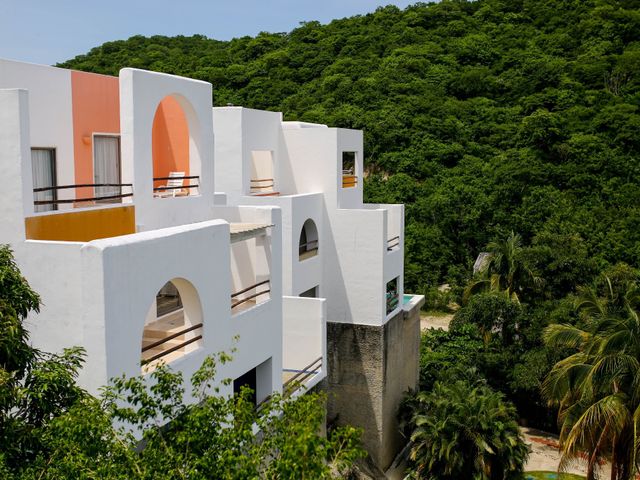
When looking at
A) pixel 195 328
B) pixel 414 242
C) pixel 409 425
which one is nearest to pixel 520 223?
pixel 414 242

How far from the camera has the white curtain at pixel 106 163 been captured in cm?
1508

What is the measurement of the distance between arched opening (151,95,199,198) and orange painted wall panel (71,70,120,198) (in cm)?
199

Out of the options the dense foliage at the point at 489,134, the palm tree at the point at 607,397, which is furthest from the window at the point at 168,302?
the dense foliage at the point at 489,134

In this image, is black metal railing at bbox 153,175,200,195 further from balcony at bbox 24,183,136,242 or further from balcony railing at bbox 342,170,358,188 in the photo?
balcony railing at bbox 342,170,358,188

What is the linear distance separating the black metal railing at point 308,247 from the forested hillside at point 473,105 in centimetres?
1443

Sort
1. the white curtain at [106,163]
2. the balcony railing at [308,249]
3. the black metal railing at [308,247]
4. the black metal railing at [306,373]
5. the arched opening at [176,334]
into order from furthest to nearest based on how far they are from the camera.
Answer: the black metal railing at [308,247], the balcony railing at [308,249], the black metal railing at [306,373], the white curtain at [106,163], the arched opening at [176,334]

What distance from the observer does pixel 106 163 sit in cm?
1541

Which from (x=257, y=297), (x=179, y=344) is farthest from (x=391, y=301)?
(x=179, y=344)

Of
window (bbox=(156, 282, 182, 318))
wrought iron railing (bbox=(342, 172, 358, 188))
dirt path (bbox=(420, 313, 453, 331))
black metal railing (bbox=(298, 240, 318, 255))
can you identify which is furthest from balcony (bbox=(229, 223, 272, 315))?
dirt path (bbox=(420, 313, 453, 331))

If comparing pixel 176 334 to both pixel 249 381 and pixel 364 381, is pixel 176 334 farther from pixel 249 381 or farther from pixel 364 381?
pixel 364 381

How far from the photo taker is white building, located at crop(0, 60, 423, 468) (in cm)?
1047

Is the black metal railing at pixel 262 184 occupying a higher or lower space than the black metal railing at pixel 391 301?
higher

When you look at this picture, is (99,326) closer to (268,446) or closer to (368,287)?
(268,446)

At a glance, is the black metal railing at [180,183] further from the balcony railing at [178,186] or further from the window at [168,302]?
the window at [168,302]
